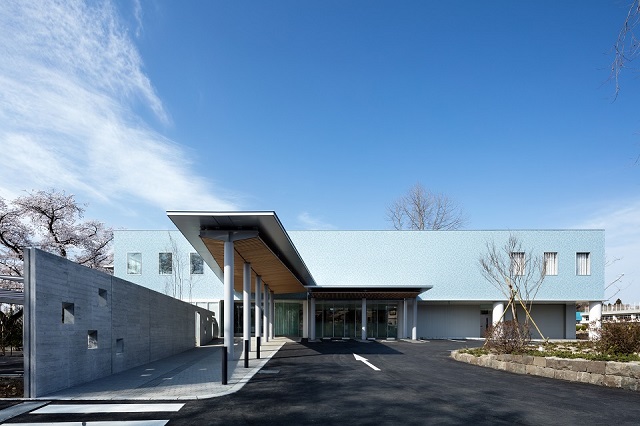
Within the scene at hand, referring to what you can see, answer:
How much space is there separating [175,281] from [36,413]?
26.0 m

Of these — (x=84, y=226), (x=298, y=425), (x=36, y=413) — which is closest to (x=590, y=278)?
(x=298, y=425)

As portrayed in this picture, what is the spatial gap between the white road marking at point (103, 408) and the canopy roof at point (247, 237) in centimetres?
585

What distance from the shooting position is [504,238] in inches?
1300

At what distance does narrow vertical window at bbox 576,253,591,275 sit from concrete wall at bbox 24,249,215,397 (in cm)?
2896

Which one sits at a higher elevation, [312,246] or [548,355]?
[312,246]

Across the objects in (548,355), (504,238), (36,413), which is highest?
(504,238)

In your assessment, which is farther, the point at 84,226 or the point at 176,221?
the point at 84,226

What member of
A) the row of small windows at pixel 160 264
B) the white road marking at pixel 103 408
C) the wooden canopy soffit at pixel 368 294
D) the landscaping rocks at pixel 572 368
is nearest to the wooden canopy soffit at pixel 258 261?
the wooden canopy soffit at pixel 368 294

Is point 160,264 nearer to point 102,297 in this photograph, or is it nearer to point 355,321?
point 355,321

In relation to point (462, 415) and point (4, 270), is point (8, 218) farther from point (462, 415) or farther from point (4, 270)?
point (462, 415)

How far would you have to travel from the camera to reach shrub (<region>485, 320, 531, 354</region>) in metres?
16.4

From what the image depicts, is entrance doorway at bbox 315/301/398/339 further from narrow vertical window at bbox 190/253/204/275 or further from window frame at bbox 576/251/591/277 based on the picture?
window frame at bbox 576/251/591/277

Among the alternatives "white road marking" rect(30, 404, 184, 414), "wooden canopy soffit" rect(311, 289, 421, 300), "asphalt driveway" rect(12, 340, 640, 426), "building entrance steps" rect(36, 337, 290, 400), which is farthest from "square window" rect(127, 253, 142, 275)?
"white road marking" rect(30, 404, 184, 414)

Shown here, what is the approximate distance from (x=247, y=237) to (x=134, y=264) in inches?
846
